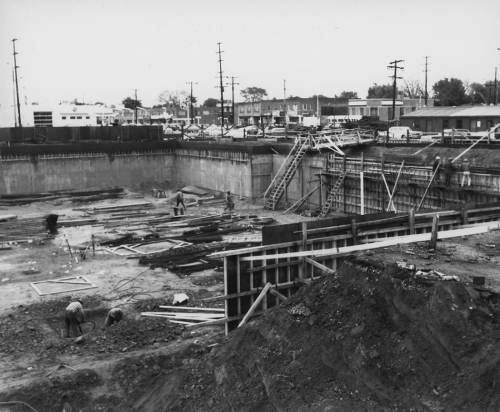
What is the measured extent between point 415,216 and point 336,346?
650 centimetres

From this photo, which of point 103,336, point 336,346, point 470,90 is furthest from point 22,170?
point 470,90

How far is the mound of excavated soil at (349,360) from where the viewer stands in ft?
26.7

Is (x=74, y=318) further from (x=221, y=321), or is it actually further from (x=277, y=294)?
(x=277, y=294)

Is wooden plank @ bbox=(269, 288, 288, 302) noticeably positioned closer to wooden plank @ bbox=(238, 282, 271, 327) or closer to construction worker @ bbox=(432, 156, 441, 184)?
wooden plank @ bbox=(238, 282, 271, 327)

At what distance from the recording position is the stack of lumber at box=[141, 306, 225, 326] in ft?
49.3

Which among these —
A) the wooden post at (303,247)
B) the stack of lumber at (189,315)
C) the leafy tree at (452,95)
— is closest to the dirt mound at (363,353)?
the wooden post at (303,247)

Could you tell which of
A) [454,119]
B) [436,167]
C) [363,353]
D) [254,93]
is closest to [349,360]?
[363,353]

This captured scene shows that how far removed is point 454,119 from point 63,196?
2992 centimetres

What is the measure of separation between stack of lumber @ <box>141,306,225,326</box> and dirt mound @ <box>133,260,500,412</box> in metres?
3.78

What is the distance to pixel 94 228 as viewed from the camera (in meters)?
28.3

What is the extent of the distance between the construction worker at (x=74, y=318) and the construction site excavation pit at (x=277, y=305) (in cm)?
42

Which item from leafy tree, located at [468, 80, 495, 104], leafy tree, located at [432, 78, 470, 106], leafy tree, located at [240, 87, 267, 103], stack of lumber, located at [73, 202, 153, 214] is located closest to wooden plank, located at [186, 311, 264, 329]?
stack of lumber, located at [73, 202, 153, 214]

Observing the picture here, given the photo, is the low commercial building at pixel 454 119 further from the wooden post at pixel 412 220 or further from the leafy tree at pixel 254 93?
the leafy tree at pixel 254 93

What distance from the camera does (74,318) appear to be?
1443cm
